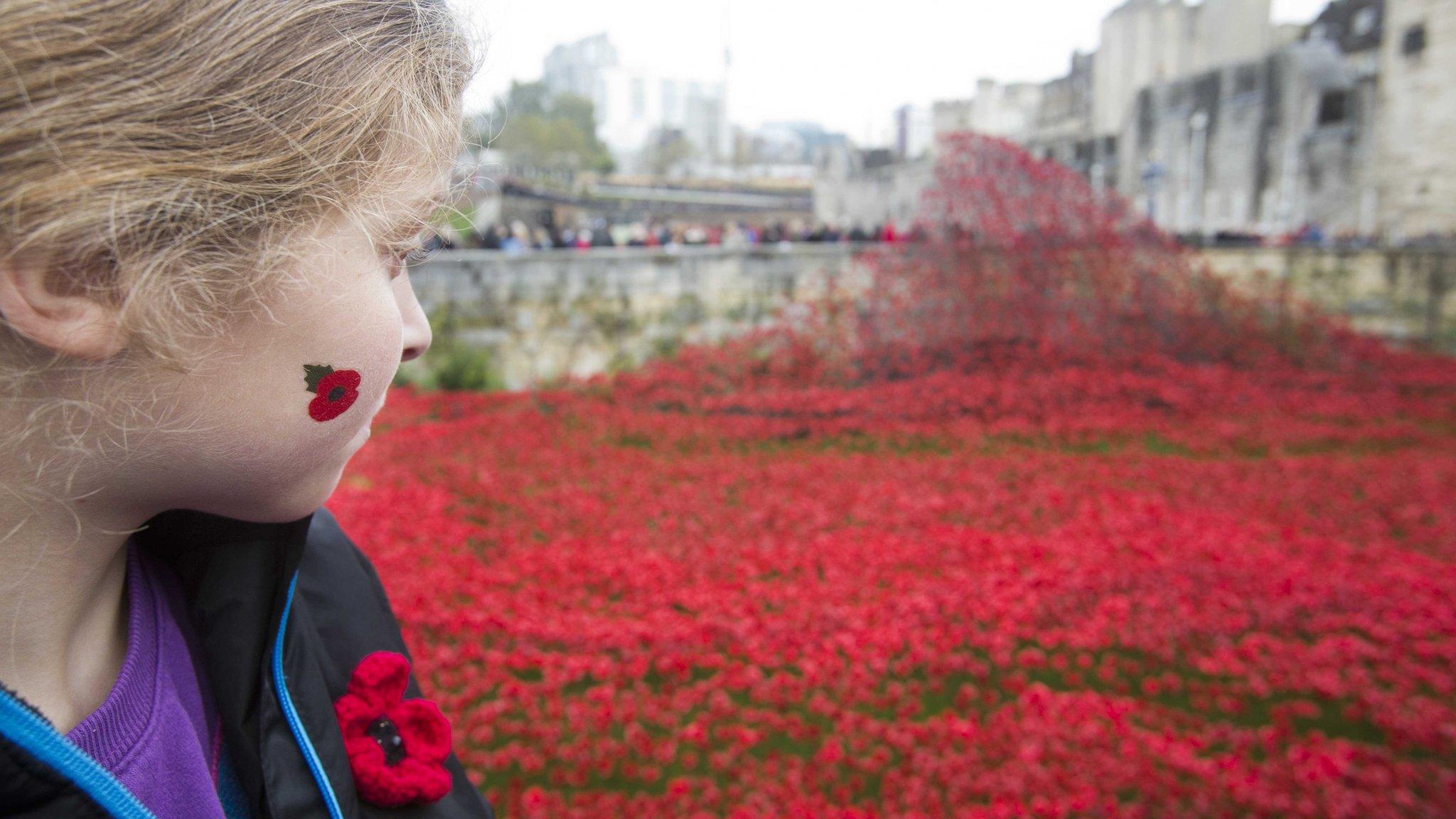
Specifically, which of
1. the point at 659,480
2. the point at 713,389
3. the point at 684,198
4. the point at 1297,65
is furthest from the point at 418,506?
the point at 684,198

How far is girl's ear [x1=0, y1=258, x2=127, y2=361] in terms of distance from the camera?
26.0 inches

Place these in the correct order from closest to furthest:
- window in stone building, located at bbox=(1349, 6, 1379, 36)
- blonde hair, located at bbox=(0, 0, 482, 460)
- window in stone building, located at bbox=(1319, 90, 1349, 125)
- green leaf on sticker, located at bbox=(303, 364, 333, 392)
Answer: blonde hair, located at bbox=(0, 0, 482, 460)
green leaf on sticker, located at bbox=(303, 364, 333, 392)
window in stone building, located at bbox=(1319, 90, 1349, 125)
window in stone building, located at bbox=(1349, 6, 1379, 36)

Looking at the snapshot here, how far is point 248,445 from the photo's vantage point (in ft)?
2.65

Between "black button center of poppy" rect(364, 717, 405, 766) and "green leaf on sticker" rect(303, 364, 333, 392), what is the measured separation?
1.77 feet

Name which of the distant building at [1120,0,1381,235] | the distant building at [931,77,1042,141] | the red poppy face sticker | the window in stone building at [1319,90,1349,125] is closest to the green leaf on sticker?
the red poppy face sticker

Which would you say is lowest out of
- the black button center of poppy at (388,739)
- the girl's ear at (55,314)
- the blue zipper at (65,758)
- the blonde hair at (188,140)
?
the black button center of poppy at (388,739)

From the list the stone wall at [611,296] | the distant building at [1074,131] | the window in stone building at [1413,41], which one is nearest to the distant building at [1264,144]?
the window in stone building at [1413,41]

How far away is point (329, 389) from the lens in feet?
2.72

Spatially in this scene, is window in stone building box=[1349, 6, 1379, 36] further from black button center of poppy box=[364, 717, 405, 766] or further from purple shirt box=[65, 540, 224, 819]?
purple shirt box=[65, 540, 224, 819]

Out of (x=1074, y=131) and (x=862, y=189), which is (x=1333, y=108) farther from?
(x=1074, y=131)

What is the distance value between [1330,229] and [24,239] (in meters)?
26.6

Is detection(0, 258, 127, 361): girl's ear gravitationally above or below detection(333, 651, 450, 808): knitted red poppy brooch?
above

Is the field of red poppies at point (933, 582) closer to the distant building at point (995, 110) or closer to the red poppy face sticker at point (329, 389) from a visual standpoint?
the red poppy face sticker at point (329, 389)

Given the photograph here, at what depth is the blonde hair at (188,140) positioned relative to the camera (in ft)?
2.11
